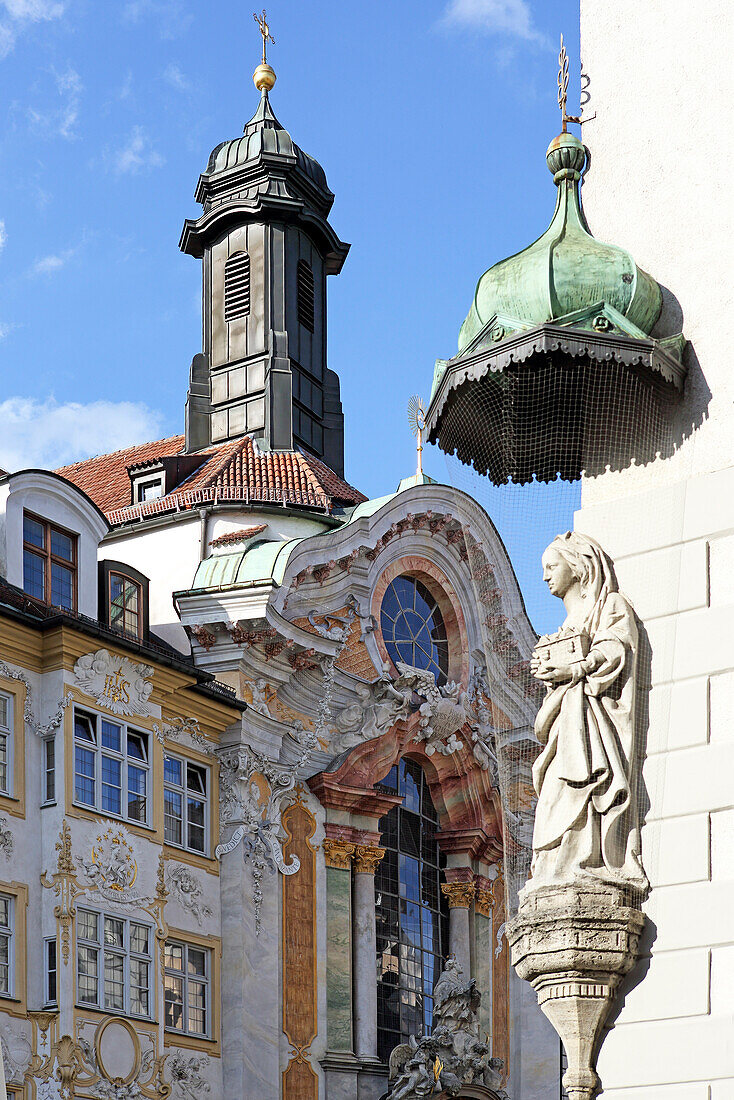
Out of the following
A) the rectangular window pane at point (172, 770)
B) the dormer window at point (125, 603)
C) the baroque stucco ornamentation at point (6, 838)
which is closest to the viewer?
the baroque stucco ornamentation at point (6, 838)

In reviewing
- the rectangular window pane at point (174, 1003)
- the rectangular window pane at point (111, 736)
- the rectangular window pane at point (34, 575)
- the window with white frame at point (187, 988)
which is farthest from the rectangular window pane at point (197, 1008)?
the rectangular window pane at point (34, 575)

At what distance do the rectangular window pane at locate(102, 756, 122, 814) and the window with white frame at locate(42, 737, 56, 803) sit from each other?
2.87 feet

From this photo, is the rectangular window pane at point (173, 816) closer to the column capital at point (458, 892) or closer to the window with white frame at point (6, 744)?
the window with white frame at point (6, 744)

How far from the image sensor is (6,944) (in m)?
23.2

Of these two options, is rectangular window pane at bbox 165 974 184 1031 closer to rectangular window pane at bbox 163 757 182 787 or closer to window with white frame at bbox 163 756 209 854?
window with white frame at bbox 163 756 209 854

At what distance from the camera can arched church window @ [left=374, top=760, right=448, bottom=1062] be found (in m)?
29.8

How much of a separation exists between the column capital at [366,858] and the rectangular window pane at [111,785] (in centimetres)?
558

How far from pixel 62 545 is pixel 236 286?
38.0ft

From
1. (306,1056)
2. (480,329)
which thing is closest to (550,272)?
(480,329)

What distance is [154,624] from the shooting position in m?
30.4

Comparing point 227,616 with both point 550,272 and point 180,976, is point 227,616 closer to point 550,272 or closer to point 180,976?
point 180,976

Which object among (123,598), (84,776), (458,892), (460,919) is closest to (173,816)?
(84,776)

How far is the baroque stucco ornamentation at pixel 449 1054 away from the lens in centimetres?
2819

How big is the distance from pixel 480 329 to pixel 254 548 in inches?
841
